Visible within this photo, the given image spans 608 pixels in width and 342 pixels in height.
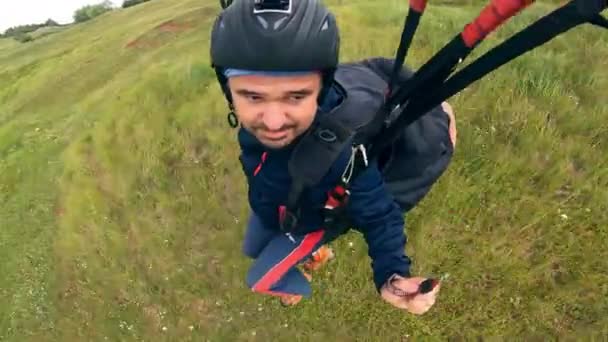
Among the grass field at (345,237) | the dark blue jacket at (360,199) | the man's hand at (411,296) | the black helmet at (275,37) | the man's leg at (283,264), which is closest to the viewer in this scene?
the black helmet at (275,37)

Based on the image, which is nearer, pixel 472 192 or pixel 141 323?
pixel 472 192

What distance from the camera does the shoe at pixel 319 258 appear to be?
734 centimetres

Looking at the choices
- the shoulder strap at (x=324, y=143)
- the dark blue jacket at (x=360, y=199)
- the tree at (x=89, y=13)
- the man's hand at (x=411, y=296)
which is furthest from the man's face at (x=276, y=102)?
the tree at (x=89, y=13)

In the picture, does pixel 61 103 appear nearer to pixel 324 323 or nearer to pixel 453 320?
pixel 324 323

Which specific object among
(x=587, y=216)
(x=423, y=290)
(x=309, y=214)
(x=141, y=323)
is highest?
(x=309, y=214)

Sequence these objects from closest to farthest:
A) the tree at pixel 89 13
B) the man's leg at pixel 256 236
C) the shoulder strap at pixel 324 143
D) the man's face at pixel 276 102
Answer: the man's face at pixel 276 102 < the shoulder strap at pixel 324 143 < the man's leg at pixel 256 236 < the tree at pixel 89 13

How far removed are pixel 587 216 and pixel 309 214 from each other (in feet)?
14.2

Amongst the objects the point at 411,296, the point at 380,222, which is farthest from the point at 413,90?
the point at 411,296

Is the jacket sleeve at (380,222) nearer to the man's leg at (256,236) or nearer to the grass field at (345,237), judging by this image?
the man's leg at (256,236)

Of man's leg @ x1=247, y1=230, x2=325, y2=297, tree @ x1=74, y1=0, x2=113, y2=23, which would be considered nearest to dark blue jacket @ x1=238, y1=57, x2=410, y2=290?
man's leg @ x1=247, y1=230, x2=325, y2=297

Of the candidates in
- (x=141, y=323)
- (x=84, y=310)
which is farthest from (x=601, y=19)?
(x=84, y=310)

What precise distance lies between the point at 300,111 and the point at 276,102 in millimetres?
177

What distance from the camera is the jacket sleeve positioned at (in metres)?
4.07

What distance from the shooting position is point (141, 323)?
884 centimetres
